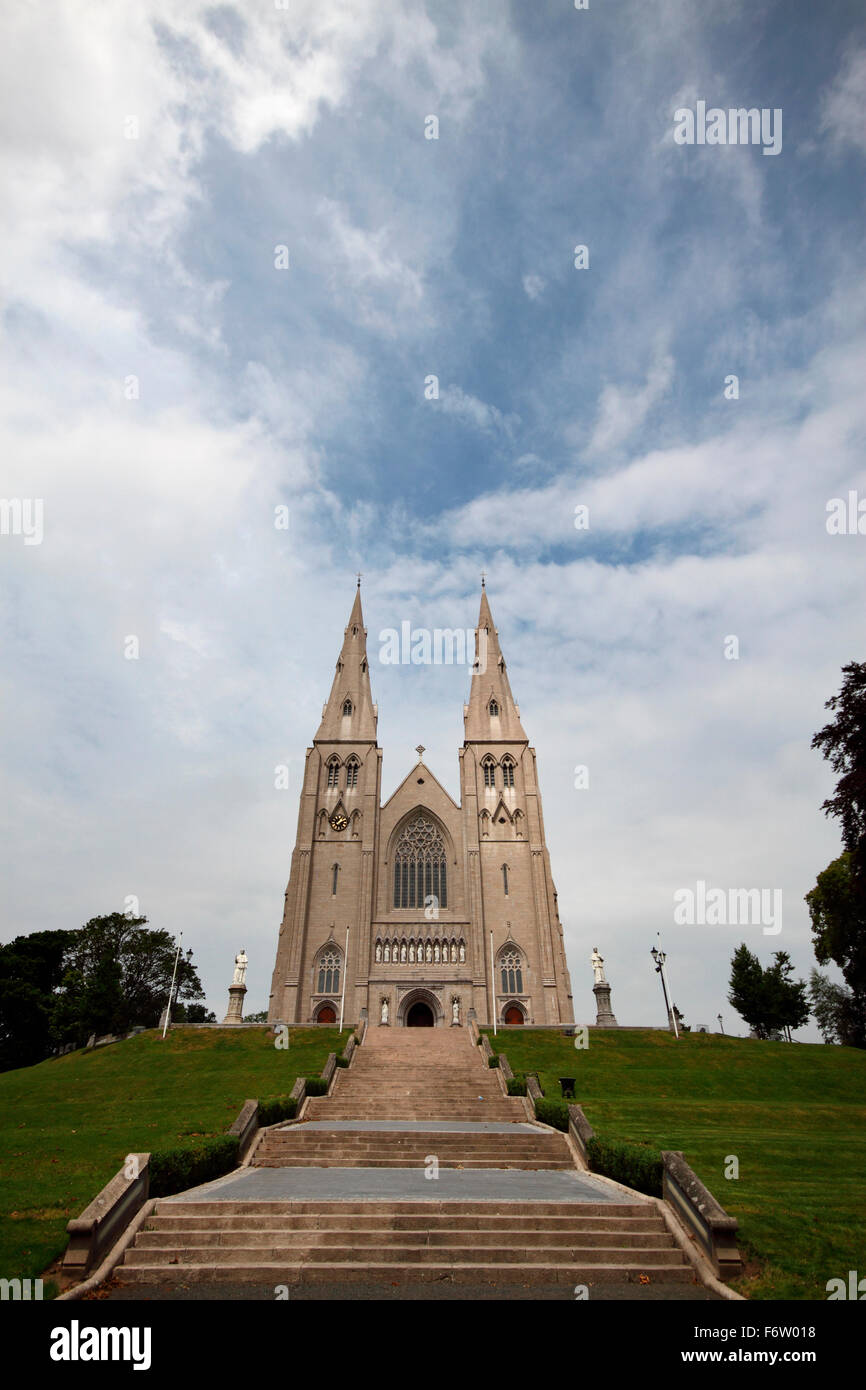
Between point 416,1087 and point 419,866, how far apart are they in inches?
1038

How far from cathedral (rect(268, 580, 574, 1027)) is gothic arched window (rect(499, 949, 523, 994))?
6cm

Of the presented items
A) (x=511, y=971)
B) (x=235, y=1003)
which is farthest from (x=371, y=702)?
(x=235, y=1003)

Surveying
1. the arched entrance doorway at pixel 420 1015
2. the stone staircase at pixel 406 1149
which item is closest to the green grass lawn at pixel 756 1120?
the stone staircase at pixel 406 1149

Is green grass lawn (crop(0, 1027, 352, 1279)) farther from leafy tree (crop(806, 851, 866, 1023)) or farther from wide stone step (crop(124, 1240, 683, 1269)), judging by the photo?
leafy tree (crop(806, 851, 866, 1023))

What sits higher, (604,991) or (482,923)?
(482,923)

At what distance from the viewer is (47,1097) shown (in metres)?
23.1

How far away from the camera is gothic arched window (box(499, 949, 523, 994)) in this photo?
4431 centimetres


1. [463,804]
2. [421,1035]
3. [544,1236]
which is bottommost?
[421,1035]

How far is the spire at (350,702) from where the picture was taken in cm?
5350

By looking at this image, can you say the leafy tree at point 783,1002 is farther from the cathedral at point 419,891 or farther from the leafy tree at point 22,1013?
the leafy tree at point 22,1013

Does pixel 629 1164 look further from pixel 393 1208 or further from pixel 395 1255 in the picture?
pixel 395 1255
